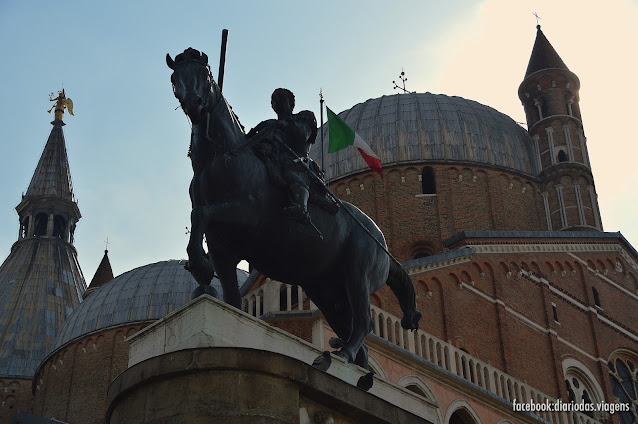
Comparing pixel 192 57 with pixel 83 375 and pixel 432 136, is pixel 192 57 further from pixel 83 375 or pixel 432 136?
pixel 83 375

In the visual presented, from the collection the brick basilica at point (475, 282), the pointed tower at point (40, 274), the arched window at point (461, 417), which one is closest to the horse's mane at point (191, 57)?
the brick basilica at point (475, 282)

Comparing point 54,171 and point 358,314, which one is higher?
point 54,171

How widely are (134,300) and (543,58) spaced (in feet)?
57.7

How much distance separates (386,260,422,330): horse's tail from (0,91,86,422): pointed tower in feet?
144

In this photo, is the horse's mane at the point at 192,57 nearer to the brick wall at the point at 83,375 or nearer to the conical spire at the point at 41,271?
the brick wall at the point at 83,375

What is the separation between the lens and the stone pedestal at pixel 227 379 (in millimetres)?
7352

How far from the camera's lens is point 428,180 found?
35.3 m

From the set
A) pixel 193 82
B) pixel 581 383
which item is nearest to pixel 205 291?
pixel 193 82

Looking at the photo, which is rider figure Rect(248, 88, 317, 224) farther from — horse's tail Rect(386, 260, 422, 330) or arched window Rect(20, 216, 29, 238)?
arched window Rect(20, 216, 29, 238)

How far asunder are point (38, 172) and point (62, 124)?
639 centimetres

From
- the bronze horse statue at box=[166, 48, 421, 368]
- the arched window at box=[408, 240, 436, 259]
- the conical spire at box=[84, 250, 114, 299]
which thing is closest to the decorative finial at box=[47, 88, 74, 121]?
the conical spire at box=[84, 250, 114, 299]

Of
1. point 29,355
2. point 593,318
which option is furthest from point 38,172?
point 593,318

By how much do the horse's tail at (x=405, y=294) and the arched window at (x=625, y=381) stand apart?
2208 cm

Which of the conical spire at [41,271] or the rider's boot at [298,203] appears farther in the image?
the conical spire at [41,271]
